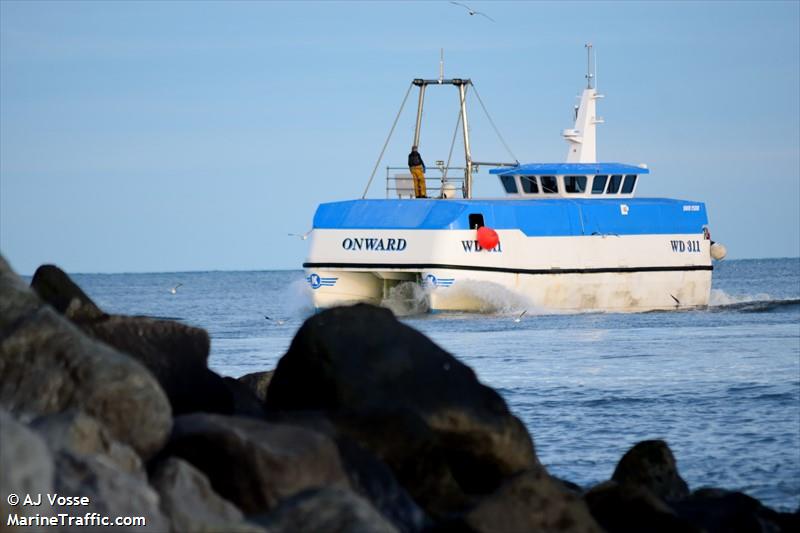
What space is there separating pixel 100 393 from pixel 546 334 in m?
21.3

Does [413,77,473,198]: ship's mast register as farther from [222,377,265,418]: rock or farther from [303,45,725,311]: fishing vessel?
[222,377,265,418]: rock

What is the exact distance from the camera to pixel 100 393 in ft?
24.2

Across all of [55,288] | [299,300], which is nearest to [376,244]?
[299,300]

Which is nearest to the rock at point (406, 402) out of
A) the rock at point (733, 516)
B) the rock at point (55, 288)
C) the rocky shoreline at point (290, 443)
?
the rocky shoreline at point (290, 443)

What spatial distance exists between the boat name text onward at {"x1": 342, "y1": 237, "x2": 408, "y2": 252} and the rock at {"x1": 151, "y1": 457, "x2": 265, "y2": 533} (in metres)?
26.7

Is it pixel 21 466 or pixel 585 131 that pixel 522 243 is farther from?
pixel 21 466

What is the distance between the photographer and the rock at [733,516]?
8641mm

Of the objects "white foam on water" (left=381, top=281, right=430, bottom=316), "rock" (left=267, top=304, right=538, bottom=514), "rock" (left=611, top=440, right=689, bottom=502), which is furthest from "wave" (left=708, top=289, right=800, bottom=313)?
"rock" (left=267, top=304, right=538, bottom=514)

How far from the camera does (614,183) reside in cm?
3912

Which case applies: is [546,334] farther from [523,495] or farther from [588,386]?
[523,495]

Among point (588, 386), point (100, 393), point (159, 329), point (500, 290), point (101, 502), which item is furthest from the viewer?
point (500, 290)

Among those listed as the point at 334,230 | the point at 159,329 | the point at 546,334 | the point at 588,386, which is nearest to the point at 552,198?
the point at 334,230

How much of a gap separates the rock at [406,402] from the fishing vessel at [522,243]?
24.3 metres

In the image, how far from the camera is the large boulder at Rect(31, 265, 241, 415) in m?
9.03
